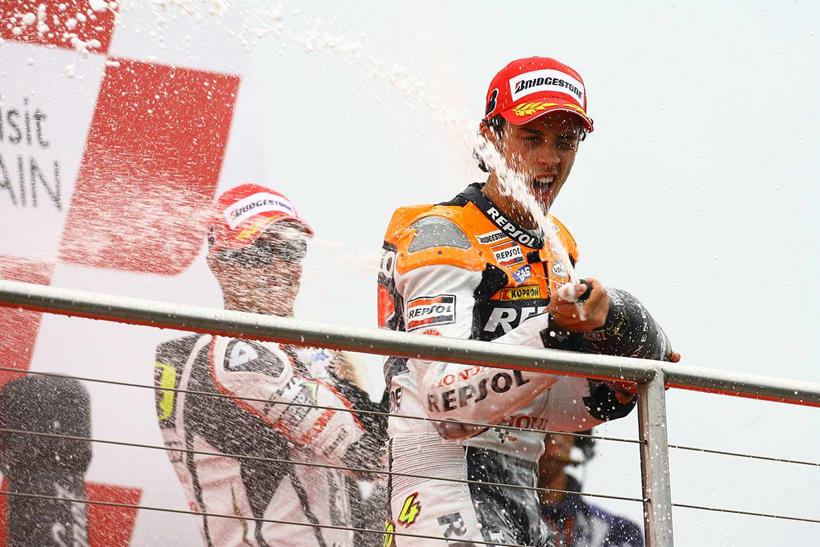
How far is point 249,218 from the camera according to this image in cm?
321

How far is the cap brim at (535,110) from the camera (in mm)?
2469

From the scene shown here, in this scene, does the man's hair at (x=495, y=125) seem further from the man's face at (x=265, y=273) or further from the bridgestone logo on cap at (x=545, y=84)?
the man's face at (x=265, y=273)

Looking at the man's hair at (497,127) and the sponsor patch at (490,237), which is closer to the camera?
the sponsor patch at (490,237)

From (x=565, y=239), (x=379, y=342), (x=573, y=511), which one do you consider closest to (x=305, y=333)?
(x=379, y=342)

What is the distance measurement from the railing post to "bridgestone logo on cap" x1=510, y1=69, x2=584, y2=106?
40.2 inches

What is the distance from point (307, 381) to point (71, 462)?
2.88 ft

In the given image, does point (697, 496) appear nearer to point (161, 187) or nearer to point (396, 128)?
point (396, 128)

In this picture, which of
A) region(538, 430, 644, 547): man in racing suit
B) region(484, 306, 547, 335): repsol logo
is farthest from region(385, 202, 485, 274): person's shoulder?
region(538, 430, 644, 547): man in racing suit

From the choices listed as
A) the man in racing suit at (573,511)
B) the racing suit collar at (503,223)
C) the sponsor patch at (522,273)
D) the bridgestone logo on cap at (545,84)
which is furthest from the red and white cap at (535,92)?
the man in racing suit at (573,511)

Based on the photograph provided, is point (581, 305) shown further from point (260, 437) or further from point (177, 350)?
point (177, 350)

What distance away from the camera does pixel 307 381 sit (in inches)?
108

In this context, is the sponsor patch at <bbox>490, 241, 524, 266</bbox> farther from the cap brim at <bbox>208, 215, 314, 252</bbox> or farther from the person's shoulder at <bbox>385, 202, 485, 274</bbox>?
the cap brim at <bbox>208, 215, 314, 252</bbox>

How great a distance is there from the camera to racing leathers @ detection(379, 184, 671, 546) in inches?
80.4

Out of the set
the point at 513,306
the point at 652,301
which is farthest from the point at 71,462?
the point at 652,301
